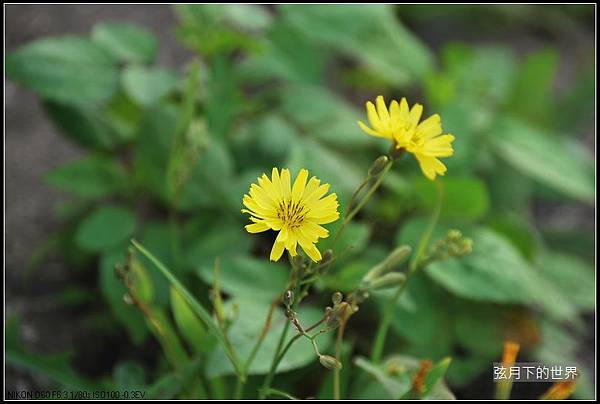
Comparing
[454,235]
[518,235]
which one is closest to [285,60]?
[518,235]

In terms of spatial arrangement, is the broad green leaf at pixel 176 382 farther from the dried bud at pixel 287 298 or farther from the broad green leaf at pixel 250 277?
the dried bud at pixel 287 298

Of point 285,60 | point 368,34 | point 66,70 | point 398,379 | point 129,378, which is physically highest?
point 368,34

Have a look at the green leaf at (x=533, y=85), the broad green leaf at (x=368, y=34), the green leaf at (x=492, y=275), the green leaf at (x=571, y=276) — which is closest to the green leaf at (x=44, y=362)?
the green leaf at (x=492, y=275)

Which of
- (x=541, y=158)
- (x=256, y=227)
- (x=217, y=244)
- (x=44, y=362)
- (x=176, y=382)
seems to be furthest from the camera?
(x=541, y=158)

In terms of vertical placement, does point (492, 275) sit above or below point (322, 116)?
below

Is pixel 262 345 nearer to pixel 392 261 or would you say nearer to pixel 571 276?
pixel 392 261

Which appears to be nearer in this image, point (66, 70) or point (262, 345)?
point (262, 345)

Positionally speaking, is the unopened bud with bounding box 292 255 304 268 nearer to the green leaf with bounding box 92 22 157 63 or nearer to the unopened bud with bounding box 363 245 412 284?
the unopened bud with bounding box 363 245 412 284
